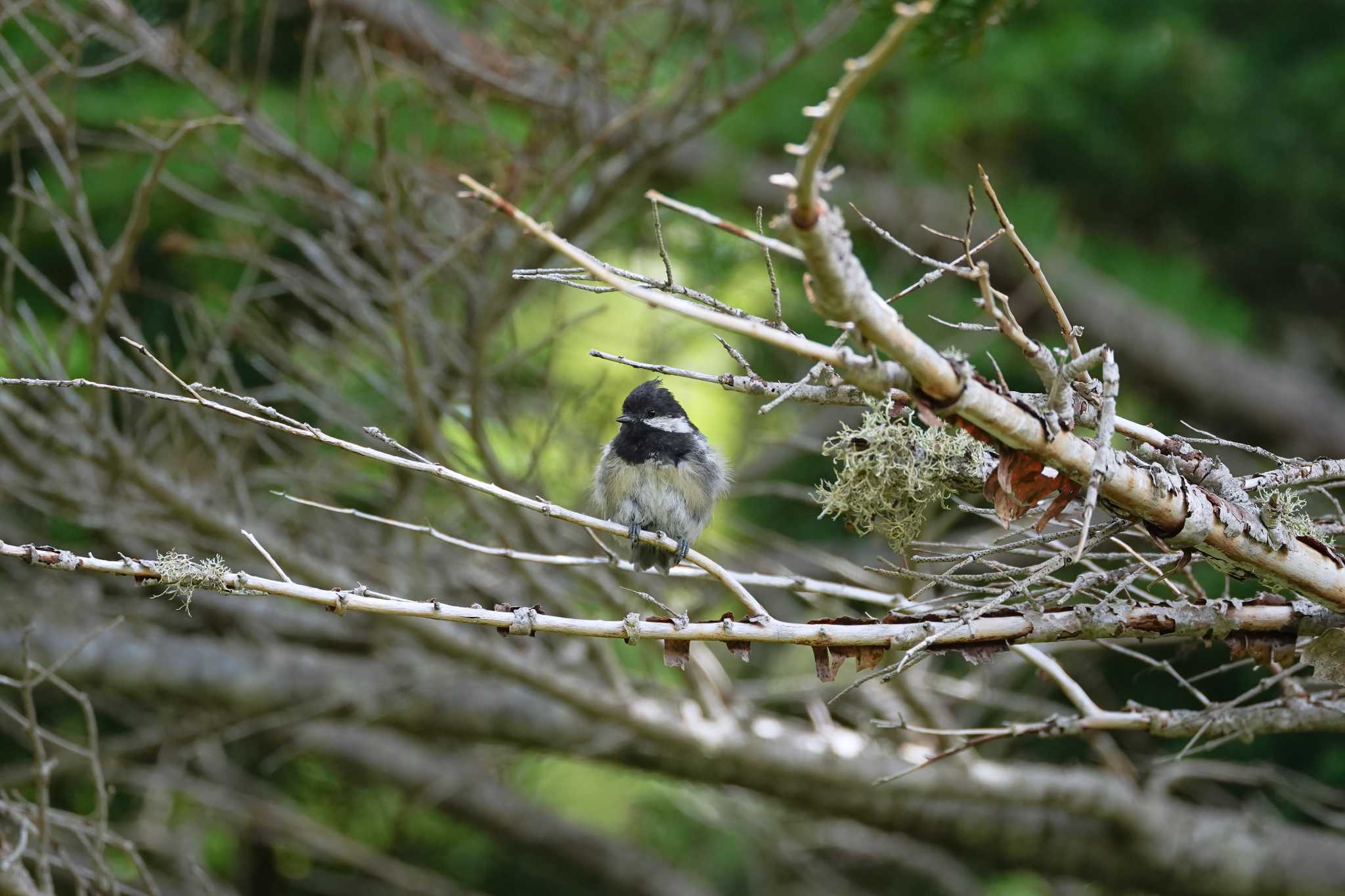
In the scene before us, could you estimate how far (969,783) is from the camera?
419 cm

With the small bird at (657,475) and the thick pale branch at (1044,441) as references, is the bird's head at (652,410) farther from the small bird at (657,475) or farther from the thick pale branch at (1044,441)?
the thick pale branch at (1044,441)

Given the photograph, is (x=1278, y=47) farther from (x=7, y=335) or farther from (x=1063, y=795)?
(x=7, y=335)

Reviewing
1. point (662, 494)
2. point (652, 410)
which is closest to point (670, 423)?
point (652, 410)

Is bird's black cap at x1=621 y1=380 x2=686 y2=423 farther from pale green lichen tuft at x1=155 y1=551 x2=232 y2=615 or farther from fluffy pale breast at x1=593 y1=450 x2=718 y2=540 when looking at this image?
pale green lichen tuft at x1=155 y1=551 x2=232 y2=615

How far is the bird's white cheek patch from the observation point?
3668mm

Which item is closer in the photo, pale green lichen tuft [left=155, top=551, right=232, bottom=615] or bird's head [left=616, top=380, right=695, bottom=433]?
pale green lichen tuft [left=155, top=551, right=232, bottom=615]

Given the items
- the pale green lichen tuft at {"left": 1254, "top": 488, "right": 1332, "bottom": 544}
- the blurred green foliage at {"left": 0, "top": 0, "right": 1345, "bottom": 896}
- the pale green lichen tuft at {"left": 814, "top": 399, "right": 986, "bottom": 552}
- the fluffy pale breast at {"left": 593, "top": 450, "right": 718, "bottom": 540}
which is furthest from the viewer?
the blurred green foliage at {"left": 0, "top": 0, "right": 1345, "bottom": 896}

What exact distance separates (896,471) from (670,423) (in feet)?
5.22

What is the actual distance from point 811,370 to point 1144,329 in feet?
13.3

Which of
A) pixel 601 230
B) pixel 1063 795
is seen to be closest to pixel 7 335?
pixel 601 230

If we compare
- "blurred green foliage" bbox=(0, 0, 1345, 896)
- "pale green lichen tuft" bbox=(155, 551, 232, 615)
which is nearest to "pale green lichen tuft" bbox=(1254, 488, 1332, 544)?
"pale green lichen tuft" bbox=(155, 551, 232, 615)

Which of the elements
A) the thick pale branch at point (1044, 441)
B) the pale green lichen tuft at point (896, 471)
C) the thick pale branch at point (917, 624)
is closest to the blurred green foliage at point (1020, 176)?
the pale green lichen tuft at point (896, 471)

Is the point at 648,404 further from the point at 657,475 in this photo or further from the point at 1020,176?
the point at 1020,176

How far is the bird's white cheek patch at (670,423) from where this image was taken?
3.67 metres
